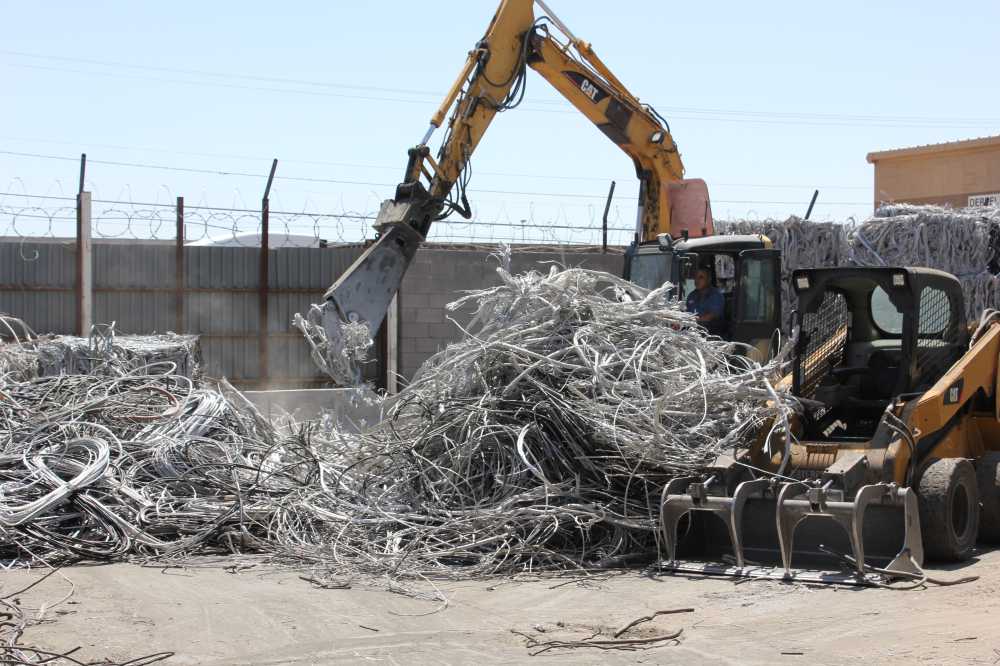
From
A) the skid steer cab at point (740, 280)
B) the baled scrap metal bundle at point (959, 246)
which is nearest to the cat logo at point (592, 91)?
the skid steer cab at point (740, 280)

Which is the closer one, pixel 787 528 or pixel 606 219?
pixel 787 528

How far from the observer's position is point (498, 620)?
711 centimetres

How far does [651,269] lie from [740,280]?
1016mm

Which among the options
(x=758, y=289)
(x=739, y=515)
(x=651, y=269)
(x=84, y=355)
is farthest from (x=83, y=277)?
(x=739, y=515)

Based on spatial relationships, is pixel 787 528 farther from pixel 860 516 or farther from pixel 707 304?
pixel 707 304

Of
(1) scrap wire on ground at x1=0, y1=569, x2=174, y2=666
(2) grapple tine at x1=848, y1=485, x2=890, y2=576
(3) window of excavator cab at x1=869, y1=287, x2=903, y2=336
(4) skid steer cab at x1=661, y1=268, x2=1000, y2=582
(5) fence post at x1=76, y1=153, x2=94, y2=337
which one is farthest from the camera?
(5) fence post at x1=76, y1=153, x2=94, y2=337

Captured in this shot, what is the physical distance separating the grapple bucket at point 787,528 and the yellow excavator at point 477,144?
399 centimetres

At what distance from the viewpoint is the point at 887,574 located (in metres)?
7.84

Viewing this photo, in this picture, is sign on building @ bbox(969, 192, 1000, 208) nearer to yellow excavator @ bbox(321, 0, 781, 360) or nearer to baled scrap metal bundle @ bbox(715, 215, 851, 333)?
baled scrap metal bundle @ bbox(715, 215, 851, 333)

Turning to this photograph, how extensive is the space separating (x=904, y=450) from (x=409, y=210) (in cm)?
732

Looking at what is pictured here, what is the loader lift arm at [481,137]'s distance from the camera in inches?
554

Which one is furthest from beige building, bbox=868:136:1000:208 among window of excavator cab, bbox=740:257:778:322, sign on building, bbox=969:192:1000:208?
window of excavator cab, bbox=740:257:778:322

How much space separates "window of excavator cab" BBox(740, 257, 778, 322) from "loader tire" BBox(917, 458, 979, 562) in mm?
3561

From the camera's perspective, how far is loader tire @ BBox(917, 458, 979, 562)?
27.8 feet
